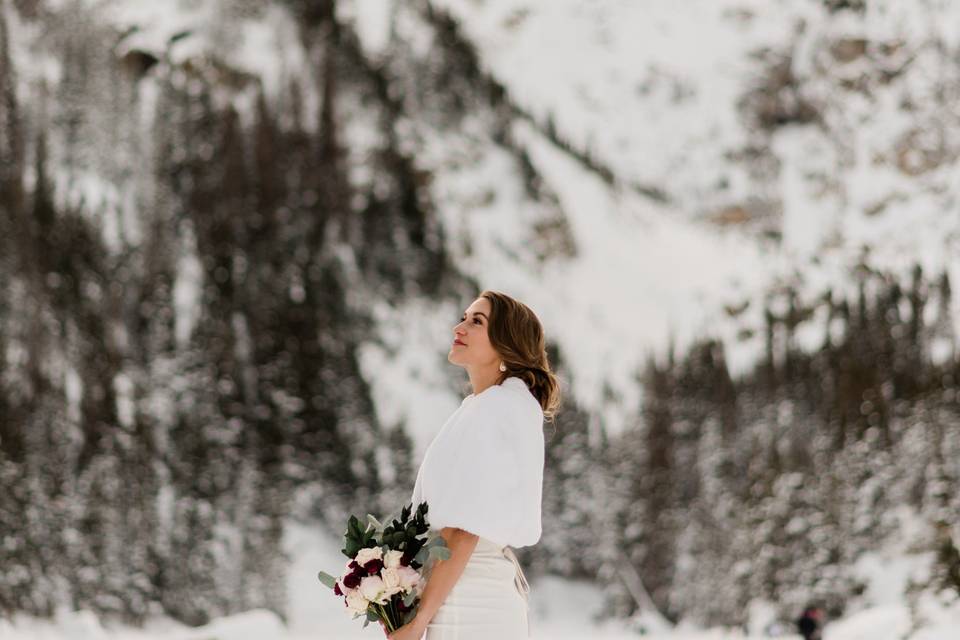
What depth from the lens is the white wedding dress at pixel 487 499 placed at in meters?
4.20

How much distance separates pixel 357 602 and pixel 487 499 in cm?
55

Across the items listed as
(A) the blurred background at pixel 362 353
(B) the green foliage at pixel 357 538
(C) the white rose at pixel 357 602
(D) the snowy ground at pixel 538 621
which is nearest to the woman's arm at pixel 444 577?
(C) the white rose at pixel 357 602

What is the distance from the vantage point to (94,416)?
82750mm

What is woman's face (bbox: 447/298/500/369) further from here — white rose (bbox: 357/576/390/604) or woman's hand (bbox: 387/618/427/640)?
woman's hand (bbox: 387/618/427/640)

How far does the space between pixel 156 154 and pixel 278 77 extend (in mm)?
29525

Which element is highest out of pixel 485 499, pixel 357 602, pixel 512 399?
pixel 512 399

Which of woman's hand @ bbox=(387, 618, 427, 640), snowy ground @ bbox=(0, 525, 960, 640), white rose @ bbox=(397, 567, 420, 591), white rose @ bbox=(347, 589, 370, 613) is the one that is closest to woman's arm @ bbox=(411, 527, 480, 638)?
woman's hand @ bbox=(387, 618, 427, 640)

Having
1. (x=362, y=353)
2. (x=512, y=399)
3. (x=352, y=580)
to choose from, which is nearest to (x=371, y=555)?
(x=352, y=580)

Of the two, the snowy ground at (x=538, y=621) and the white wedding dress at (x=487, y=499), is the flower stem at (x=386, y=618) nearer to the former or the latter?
the white wedding dress at (x=487, y=499)

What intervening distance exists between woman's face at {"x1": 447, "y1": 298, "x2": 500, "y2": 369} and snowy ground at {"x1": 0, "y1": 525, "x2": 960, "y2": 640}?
15252 millimetres

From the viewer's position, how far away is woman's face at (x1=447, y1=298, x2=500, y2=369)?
4.48 meters

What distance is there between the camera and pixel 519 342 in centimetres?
449

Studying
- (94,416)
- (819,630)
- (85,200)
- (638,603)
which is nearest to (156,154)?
(85,200)

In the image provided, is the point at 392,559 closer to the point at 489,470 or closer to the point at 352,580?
the point at 352,580
